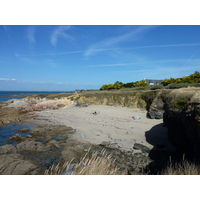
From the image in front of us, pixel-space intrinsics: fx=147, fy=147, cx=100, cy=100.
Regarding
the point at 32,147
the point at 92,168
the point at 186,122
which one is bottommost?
the point at 32,147

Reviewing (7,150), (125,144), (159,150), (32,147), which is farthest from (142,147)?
(7,150)

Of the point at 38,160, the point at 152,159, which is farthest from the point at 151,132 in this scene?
the point at 38,160

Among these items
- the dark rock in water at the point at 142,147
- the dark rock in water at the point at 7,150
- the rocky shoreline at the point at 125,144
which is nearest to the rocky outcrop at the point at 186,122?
the rocky shoreline at the point at 125,144

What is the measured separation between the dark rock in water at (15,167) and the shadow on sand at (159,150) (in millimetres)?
5917

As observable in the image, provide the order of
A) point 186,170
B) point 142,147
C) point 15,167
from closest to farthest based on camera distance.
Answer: point 186,170 → point 15,167 → point 142,147

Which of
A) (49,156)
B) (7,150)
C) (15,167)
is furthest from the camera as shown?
(7,150)

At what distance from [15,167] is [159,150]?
27.5ft

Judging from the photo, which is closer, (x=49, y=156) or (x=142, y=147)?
(x=49, y=156)

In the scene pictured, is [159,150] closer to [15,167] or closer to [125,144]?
[125,144]

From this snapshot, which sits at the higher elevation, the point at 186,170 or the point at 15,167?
the point at 186,170

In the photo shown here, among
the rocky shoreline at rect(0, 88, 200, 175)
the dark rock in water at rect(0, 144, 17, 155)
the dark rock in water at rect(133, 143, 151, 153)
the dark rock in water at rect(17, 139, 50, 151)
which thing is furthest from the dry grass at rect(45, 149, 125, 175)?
the dark rock in water at rect(0, 144, 17, 155)

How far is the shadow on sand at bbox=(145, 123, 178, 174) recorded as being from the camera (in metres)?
7.66

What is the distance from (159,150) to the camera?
955cm

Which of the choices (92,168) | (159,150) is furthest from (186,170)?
(159,150)
